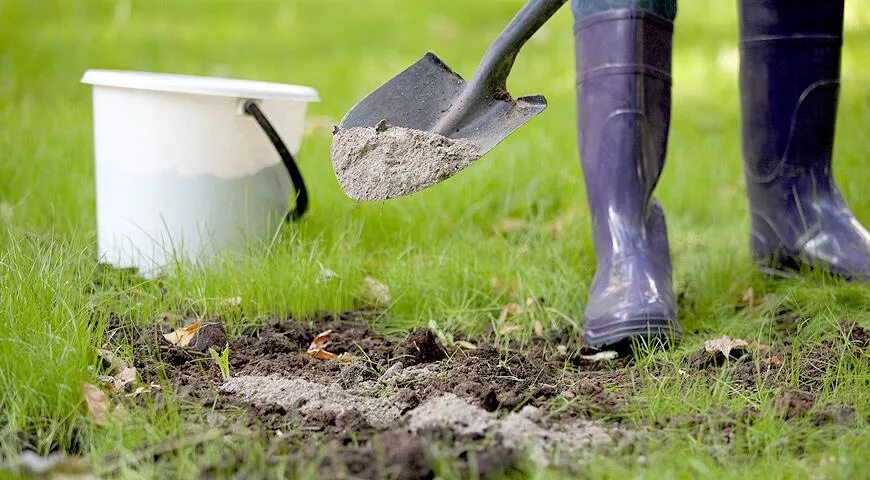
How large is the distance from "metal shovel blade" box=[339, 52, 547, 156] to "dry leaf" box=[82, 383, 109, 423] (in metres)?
0.79

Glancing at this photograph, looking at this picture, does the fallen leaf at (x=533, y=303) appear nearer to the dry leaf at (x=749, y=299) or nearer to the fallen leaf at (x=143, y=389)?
the dry leaf at (x=749, y=299)

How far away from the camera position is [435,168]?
1844 millimetres

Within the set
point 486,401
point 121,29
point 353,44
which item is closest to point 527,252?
point 486,401

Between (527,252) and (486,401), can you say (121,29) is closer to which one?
(527,252)

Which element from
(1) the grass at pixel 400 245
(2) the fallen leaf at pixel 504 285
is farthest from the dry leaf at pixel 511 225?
(2) the fallen leaf at pixel 504 285

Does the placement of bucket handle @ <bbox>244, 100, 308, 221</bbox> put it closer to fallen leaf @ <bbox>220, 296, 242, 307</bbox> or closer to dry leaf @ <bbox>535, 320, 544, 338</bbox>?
fallen leaf @ <bbox>220, 296, 242, 307</bbox>

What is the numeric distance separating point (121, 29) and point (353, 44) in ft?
4.17

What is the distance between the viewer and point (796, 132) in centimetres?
238

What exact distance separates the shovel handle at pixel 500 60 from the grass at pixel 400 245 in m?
0.27

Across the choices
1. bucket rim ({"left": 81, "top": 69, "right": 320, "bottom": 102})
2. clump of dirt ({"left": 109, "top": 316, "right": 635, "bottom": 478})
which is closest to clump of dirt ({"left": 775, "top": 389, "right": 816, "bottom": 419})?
clump of dirt ({"left": 109, "top": 316, "right": 635, "bottom": 478})

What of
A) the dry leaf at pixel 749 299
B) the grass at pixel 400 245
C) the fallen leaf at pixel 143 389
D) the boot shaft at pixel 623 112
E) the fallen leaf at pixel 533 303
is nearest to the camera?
the grass at pixel 400 245

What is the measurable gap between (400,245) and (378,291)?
0.74 feet

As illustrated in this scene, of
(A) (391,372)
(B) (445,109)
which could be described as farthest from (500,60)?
(A) (391,372)

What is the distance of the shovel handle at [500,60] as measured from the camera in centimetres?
187
